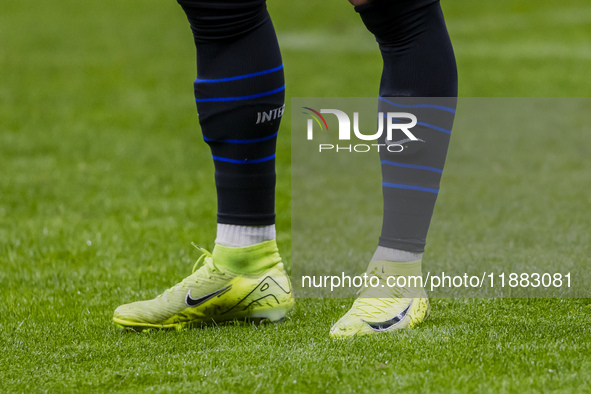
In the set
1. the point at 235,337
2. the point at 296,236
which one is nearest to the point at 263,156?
the point at 235,337

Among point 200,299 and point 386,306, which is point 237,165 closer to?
point 200,299

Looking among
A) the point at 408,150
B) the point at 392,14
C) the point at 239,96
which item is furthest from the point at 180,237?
the point at 392,14

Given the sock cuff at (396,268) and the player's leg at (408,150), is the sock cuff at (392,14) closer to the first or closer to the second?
the player's leg at (408,150)

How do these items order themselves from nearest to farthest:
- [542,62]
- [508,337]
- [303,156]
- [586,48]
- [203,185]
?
[508,337]
[203,185]
[303,156]
[542,62]
[586,48]

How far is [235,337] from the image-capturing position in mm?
2107

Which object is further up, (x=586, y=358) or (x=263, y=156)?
(x=263, y=156)

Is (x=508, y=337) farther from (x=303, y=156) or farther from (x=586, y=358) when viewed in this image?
(x=303, y=156)

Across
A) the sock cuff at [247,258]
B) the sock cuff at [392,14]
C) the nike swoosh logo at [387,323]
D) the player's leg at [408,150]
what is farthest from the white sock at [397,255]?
the sock cuff at [392,14]

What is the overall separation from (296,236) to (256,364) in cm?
210

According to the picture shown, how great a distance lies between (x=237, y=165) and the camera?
2197mm

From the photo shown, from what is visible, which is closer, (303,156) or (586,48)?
(303,156)

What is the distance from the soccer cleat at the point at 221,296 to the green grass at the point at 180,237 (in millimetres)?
75

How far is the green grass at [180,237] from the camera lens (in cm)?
173

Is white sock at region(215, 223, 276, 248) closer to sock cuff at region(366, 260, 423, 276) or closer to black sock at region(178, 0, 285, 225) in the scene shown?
black sock at region(178, 0, 285, 225)
